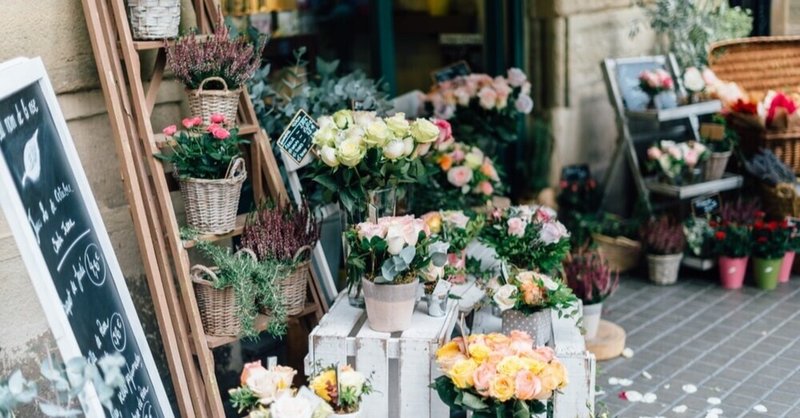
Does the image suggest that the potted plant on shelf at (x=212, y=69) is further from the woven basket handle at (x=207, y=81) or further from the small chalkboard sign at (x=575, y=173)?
the small chalkboard sign at (x=575, y=173)

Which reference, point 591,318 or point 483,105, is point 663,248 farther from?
point 483,105

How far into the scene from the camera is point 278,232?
12.9 ft

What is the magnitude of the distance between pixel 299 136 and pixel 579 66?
3.43 meters

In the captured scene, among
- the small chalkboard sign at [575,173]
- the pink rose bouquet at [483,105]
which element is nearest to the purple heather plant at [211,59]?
the pink rose bouquet at [483,105]

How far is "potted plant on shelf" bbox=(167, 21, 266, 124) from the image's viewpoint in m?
3.86

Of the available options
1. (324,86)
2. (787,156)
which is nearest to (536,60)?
(787,156)

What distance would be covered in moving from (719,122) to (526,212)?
2784 millimetres

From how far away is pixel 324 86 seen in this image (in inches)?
196

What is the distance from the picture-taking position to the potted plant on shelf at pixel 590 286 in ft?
17.6

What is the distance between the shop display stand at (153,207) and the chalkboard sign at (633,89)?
3645 millimetres

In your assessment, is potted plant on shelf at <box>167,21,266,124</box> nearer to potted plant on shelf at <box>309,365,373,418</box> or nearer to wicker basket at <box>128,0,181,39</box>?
wicker basket at <box>128,0,181,39</box>

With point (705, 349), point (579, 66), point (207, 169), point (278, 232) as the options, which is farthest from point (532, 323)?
point (579, 66)

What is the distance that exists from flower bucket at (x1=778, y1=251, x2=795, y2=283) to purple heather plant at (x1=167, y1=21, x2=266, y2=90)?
13.0 ft

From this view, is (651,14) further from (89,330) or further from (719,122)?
(89,330)
